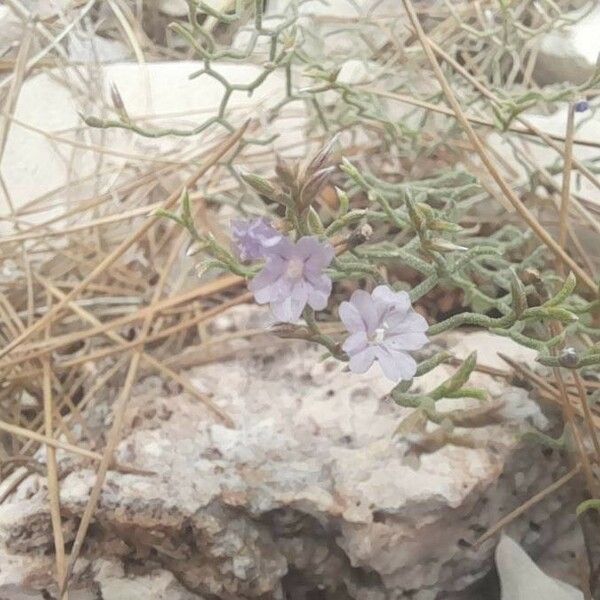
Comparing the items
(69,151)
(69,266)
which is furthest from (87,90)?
(69,266)

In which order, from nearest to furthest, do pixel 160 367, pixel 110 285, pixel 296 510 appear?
pixel 296 510 → pixel 160 367 → pixel 110 285

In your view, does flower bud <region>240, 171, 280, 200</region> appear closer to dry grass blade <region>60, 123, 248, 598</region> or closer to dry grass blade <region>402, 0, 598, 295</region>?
dry grass blade <region>60, 123, 248, 598</region>

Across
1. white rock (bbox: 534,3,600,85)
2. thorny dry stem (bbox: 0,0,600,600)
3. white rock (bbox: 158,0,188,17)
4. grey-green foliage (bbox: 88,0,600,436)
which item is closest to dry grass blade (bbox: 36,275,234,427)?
thorny dry stem (bbox: 0,0,600,600)

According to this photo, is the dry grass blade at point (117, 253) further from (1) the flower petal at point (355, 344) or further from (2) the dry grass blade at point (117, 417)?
(1) the flower petal at point (355, 344)

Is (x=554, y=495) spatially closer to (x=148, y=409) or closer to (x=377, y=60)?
(x=148, y=409)

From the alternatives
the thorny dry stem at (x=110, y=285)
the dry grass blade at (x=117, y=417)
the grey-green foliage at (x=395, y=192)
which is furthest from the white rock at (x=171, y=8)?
the dry grass blade at (x=117, y=417)

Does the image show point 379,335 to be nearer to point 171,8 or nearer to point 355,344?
point 355,344

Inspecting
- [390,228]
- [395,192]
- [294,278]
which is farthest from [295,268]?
[390,228]
